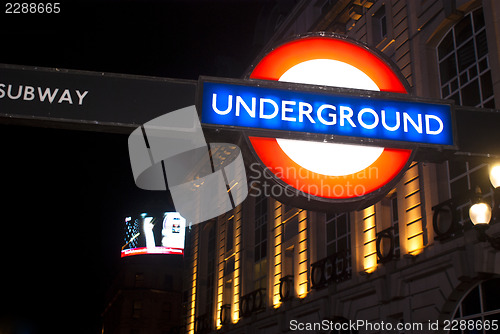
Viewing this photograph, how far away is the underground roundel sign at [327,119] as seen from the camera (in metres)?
3.19

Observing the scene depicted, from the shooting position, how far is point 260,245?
3231 centimetres

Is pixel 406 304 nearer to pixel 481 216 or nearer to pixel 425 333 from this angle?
pixel 425 333

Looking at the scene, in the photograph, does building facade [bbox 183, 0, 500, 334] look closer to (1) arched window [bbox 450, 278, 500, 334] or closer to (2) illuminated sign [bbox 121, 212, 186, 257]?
(1) arched window [bbox 450, 278, 500, 334]

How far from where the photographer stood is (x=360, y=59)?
3.66 m

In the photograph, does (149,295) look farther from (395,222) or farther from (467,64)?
(467,64)

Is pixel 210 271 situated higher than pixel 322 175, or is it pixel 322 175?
pixel 210 271

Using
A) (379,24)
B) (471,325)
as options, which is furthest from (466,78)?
(471,325)

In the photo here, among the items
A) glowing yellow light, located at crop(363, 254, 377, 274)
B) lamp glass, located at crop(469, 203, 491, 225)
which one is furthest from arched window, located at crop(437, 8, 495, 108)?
lamp glass, located at crop(469, 203, 491, 225)

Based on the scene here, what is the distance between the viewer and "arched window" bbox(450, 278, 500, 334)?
14.8m

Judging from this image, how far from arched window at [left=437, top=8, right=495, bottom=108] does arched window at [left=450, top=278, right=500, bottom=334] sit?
4902 mm

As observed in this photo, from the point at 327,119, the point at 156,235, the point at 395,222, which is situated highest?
the point at 156,235

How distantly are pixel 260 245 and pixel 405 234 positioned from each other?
47.2ft

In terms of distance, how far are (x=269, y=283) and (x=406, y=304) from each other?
1201cm

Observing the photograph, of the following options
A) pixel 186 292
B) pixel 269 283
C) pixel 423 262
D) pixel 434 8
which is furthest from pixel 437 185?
pixel 186 292
